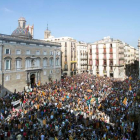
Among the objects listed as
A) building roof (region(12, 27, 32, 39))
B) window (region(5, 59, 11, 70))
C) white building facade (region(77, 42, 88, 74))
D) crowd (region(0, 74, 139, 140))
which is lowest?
crowd (region(0, 74, 139, 140))

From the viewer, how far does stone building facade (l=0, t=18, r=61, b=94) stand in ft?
97.8

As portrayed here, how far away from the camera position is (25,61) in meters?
34.1

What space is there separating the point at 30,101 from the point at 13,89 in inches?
363

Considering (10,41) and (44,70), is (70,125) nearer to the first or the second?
(10,41)

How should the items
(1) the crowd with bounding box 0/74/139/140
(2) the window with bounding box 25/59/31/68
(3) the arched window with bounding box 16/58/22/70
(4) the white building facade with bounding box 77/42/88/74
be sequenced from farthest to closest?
(4) the white building facade with bounding box 77/42/88/74, (2) the window with bounding box 25/59/31/68, (3) the arched window with bounding box 16/58/22/70, (1) the crowd with bounding box 0/74/139/140

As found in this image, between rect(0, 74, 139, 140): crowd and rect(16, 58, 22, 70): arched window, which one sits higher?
rect(16, 58, 22, 70): arched window

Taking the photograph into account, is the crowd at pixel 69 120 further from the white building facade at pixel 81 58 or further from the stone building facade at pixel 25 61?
the white building facade at pixel 81 58

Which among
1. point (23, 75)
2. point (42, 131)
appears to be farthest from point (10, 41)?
point (42, 131)

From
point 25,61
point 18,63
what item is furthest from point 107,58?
point 18,63

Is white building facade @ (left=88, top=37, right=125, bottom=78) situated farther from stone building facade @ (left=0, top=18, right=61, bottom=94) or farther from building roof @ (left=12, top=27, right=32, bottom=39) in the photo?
building roof @ (left=12, top=27, right=32, bottom=39)

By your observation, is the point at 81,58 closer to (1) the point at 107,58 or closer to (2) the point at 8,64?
(1) the point at 107,58

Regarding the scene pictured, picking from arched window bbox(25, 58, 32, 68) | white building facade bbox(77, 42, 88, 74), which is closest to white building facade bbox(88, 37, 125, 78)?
white building facade bbox(77, 42, 88, 74)

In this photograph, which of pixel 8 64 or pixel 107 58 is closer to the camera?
pixel 8 64

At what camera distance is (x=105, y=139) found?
1356 centimetres
